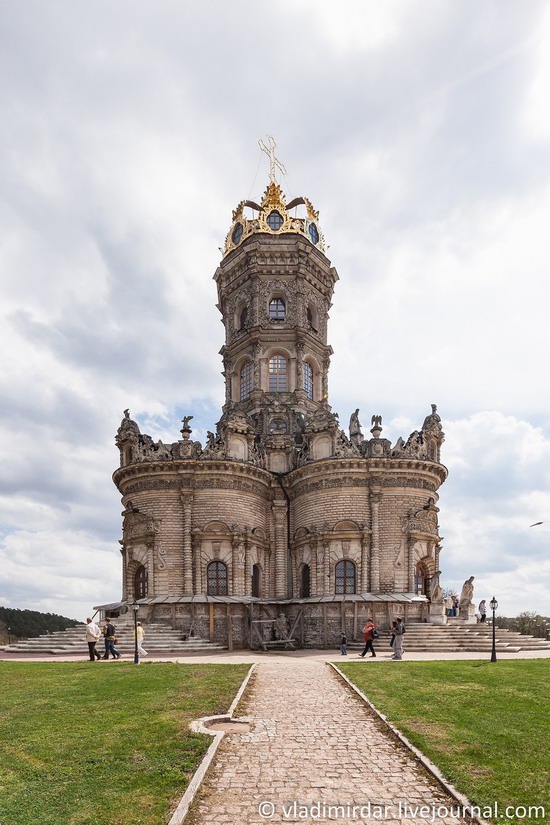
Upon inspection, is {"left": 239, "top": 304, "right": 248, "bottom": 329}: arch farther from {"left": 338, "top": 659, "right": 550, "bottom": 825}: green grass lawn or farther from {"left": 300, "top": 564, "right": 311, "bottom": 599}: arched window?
{"left": 338, "top": 659, "right": 550, "bottom": 825}: green grass lawn

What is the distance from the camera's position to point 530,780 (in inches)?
335

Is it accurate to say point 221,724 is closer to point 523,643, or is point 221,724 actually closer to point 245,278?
point 523,643

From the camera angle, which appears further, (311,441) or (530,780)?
(311,441)

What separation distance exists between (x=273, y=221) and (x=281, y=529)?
76.4 feet

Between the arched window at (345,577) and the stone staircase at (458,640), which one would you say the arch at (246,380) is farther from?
the stone staircase at (458,640)

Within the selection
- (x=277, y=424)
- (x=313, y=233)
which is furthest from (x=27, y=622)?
(x=313, y=233)

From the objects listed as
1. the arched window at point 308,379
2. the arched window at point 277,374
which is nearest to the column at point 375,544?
the arched window at point 308,379

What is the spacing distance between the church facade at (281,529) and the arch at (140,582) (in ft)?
0.20

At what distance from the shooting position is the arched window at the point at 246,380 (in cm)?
4716

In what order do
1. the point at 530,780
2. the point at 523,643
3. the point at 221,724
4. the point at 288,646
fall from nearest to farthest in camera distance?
the point at 530,780 < the point at 221,724 < the point at 523,643 < the point at 288,646

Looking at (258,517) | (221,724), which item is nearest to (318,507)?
(258,517)

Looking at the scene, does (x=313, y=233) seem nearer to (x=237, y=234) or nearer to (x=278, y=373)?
(x=237, y=234)

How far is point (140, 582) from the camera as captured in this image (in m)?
37.8

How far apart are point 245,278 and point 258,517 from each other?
18.6m
